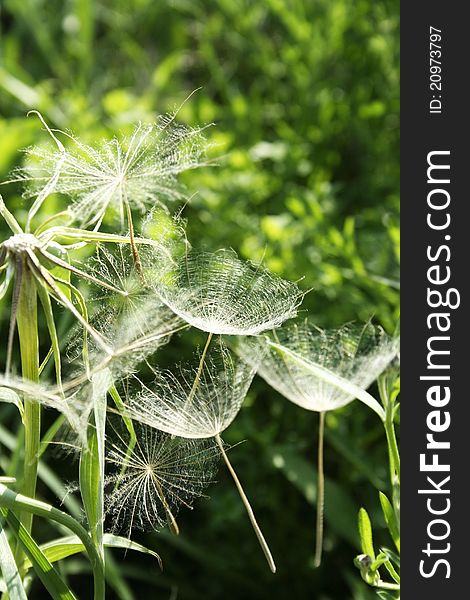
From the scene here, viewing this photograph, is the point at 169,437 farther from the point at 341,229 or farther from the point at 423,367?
the point at 341,229

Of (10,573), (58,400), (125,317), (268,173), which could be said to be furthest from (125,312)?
(268,173)

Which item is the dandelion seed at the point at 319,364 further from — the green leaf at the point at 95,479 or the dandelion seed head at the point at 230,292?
the green leaf at the point at 95,479

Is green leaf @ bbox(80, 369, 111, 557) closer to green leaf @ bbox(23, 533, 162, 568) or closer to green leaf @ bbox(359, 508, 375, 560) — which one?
green leaf @ bbox(23, 533, 162, 568)

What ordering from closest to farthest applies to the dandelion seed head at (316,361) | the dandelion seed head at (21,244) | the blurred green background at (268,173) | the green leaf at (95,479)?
1. the dandelion seed head at (21,244)
2. the green leaf at (95,479)
3. the dandelion seed head at (316,361)
4. the blurred green background at (268,173)

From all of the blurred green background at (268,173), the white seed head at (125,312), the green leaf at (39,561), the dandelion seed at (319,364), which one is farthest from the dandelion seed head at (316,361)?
the blurred green background at (268,173)

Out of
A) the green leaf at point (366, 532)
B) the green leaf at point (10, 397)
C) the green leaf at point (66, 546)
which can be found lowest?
the green leaf at point (66, 546)

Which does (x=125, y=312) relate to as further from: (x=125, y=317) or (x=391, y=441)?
(x=391, y=441)

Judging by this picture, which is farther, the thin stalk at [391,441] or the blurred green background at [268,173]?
the blurred green background at [268,173]
